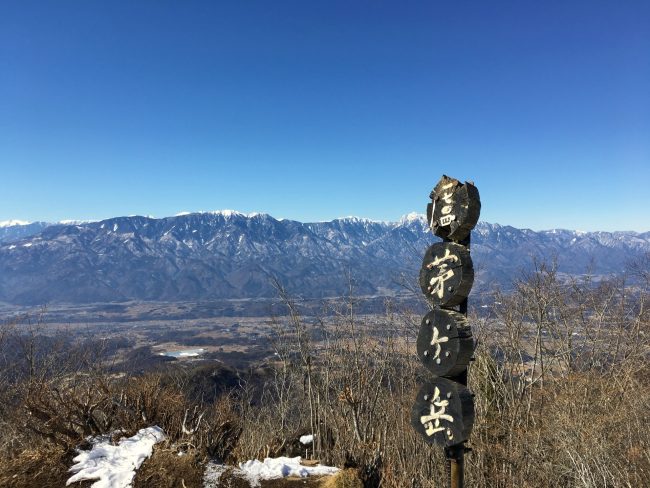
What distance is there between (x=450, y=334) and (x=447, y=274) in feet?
2.05

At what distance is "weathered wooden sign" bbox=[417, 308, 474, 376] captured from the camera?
4102 millimetres

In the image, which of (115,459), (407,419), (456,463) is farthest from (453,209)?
(407,419)

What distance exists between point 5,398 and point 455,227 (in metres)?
21.4

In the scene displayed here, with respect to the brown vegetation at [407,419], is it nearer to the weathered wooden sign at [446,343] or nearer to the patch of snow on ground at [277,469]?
the patch of snow on ground at [277,469]

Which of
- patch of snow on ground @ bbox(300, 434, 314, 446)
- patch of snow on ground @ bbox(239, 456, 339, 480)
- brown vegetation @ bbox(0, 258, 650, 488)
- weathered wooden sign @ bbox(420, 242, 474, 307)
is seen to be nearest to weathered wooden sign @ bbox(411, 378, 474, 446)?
weathered wooden sign @ bbox(420, 242, 474, 307)

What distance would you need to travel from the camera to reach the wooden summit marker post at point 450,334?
409 cm

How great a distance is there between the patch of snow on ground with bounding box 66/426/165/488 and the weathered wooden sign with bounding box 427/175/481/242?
597 cm

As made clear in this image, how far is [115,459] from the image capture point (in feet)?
22.1

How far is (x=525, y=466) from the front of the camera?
31.9ft

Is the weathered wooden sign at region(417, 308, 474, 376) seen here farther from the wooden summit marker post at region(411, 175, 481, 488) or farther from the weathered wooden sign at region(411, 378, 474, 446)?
the weathered wooden sign at region(411, 378, 474, 446)

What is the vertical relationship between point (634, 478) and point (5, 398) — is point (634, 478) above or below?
above

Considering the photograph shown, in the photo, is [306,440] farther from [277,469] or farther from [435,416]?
[435,416]

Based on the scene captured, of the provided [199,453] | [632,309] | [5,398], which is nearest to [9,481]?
[199,453]

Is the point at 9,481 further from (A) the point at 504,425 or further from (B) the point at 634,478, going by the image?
(B) the point at 634,478
